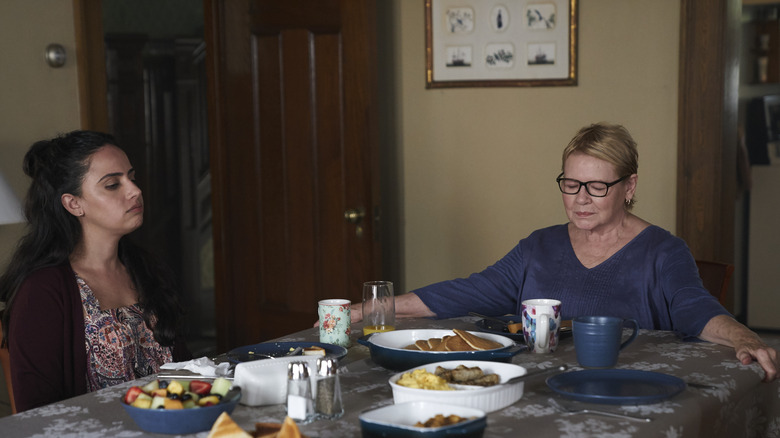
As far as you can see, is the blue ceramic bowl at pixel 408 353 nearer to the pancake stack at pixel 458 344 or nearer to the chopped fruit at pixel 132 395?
the pancake stack at pixel 458 344

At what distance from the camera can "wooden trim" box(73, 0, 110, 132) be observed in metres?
3.59

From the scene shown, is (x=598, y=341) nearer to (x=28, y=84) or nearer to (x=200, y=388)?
(x=200, y=388)

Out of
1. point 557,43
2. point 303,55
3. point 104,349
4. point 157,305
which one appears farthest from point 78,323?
point 557,43

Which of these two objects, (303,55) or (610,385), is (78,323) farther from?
(303,55)

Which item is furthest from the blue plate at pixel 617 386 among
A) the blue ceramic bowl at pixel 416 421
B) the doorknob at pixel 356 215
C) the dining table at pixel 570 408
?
the doorknob at pixel 356 215

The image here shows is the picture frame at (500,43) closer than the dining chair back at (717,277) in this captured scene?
No

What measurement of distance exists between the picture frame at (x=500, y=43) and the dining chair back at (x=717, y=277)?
1.16m

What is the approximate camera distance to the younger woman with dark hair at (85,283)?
199 cm

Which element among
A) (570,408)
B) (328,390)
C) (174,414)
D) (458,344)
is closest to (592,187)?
(458,344)

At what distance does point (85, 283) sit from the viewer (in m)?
2.11

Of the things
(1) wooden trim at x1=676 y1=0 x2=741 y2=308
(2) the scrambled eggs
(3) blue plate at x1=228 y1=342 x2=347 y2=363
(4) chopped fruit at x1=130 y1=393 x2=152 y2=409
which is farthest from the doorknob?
(4) chopped fruit at x1=130 y1=393 x2=152 y2=409

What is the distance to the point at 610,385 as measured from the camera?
1569mm

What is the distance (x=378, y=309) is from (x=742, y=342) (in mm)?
790

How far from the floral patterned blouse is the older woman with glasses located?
0.55m
